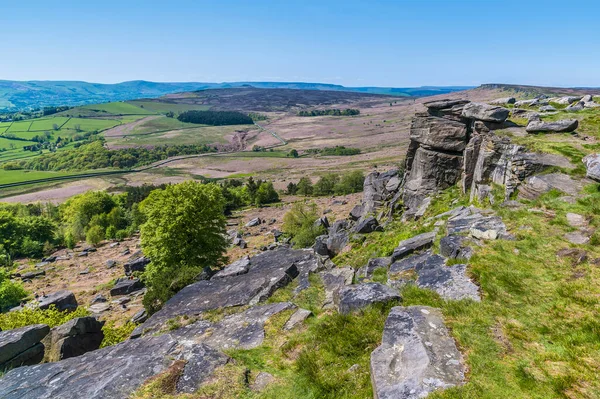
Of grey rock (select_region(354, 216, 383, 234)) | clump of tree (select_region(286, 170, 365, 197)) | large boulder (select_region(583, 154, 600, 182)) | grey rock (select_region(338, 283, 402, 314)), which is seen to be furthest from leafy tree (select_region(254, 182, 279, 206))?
grey rock (select_region(338, 283, 402, 314))

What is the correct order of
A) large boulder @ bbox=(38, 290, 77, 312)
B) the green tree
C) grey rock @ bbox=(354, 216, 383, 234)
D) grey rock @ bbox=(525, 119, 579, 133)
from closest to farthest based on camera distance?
grey rock @ bbox=(525, 119, 579, 133)
the green tree
grey rock @ bbox=(354, 216, 383, 234)
large boulder @ bbox=(38, 290, 77, 312)

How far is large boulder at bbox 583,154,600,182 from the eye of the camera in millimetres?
16328

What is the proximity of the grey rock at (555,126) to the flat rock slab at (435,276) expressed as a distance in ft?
45.6

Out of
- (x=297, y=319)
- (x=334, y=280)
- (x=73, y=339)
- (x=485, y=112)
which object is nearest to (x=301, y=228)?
(x=485, y=112)

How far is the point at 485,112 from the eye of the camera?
26281 mm

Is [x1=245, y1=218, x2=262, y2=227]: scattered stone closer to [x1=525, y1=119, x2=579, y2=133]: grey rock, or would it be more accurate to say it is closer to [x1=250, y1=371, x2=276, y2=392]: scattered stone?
[x1=525, y1=119, x2=579, y2=133]: grey rock

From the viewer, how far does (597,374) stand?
7.44 meters

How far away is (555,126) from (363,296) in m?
20.4

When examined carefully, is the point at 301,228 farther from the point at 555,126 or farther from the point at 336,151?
the point at 336,151

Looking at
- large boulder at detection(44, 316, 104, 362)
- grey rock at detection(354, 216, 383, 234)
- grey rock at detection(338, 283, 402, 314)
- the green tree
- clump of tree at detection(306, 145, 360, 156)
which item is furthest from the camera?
clump of tree at detection(306, 145, 360, 156)

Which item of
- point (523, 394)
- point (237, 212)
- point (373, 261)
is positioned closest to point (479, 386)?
point (523, 394)

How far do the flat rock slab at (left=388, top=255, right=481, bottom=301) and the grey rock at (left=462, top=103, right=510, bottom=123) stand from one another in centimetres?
1474

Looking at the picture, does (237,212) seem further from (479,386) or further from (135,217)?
(479,386)

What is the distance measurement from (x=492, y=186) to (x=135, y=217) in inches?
2882
